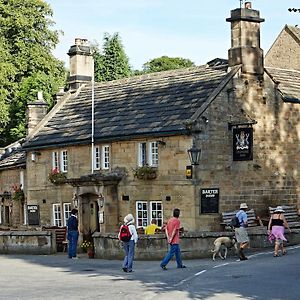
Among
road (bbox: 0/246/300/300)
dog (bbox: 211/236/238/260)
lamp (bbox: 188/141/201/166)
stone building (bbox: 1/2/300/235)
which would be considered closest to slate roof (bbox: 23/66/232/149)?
stone building (bbox: 1/2/300/235)

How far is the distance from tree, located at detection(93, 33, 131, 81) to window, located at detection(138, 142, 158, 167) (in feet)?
139

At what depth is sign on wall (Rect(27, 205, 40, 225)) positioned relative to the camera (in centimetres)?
3731

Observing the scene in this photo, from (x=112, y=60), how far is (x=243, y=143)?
150ft

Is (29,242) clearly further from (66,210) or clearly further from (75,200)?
(66,210)

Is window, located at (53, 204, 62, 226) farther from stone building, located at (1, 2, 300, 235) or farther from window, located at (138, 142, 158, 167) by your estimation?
window, located at (138, 142, 158, 167)

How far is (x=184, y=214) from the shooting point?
29.9 m

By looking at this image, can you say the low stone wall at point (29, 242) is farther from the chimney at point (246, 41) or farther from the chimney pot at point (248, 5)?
the chimney pot at point (248, 5)

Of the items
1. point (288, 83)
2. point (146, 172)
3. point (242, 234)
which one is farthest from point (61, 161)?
point (242, 234)

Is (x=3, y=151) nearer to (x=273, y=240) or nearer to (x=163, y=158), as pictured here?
(x=163, y=158)

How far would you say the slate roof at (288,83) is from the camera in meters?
33.1

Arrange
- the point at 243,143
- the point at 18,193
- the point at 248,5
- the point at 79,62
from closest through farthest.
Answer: the point at 243,143 < the point at 248,5 < the point at 18,193 < the point at 79,62

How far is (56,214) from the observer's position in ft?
119

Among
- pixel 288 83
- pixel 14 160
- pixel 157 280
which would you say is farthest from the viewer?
pixel 14 160

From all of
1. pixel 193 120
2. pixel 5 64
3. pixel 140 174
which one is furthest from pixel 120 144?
pixel 5 64
